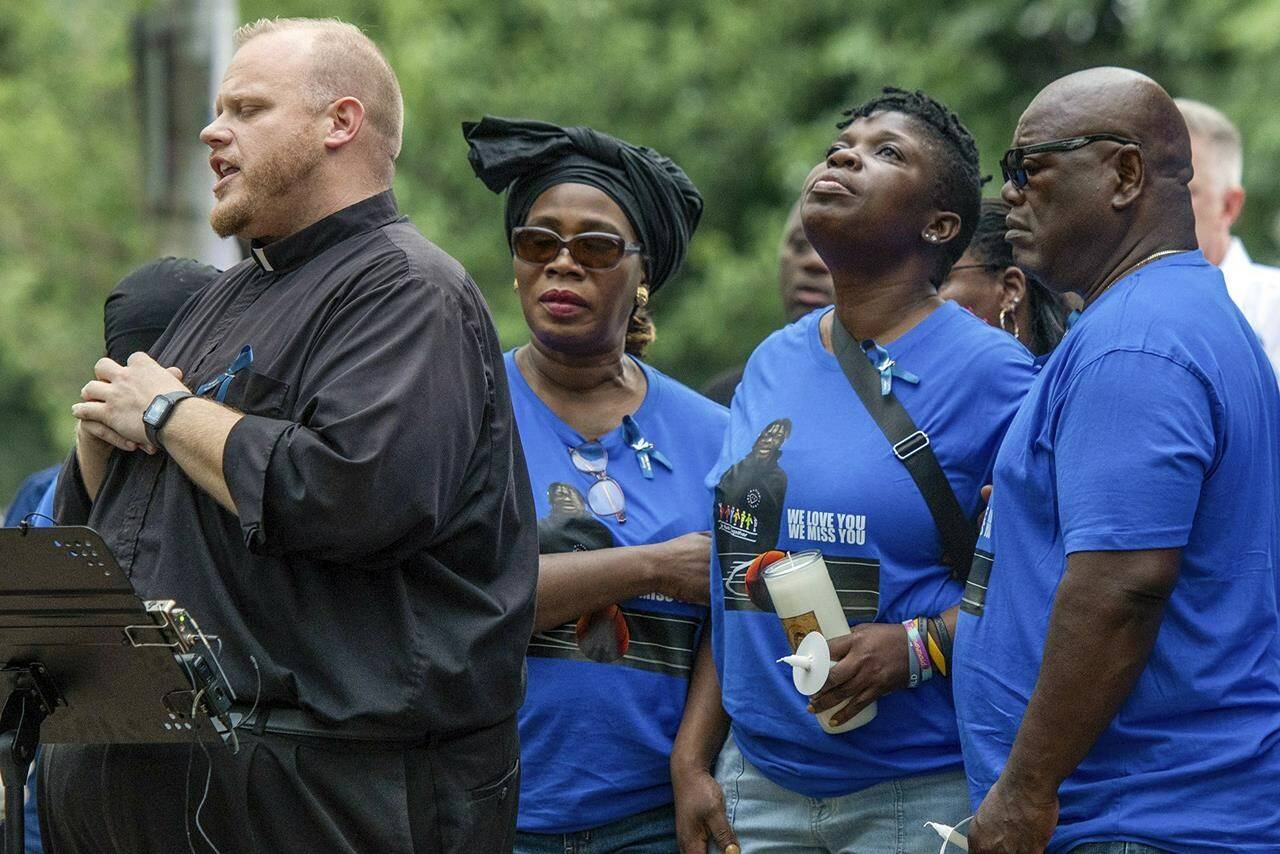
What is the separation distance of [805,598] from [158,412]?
1.39 metres

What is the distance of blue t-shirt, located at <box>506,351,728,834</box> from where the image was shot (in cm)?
401

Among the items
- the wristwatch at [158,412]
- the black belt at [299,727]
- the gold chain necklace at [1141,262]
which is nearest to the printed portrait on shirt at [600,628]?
the black belt at [299,727]

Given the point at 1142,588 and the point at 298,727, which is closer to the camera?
the point at 1142,588

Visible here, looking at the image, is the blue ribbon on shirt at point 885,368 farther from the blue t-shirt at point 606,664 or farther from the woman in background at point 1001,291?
the woman in background at point 1001,291

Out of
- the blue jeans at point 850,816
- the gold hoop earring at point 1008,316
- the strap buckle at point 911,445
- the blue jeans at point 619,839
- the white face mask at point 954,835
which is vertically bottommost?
the blue jeans at point 619,839

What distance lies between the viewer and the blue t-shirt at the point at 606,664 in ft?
13.2

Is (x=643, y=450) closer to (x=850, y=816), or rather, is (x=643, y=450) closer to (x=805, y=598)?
(x=805, y=598)

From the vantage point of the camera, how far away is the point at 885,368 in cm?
375

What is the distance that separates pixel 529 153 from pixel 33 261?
14.3 metres

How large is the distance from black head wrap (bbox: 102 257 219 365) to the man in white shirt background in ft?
11.3

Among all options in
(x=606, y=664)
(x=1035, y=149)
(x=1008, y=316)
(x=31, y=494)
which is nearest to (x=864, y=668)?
(x=606, y=664)

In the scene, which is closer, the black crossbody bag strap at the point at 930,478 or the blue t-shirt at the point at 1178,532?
the blue t-shirt at the point at 1178,532

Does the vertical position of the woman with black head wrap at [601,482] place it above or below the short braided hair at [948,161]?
below

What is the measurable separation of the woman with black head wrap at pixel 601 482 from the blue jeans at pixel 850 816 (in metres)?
0.31
